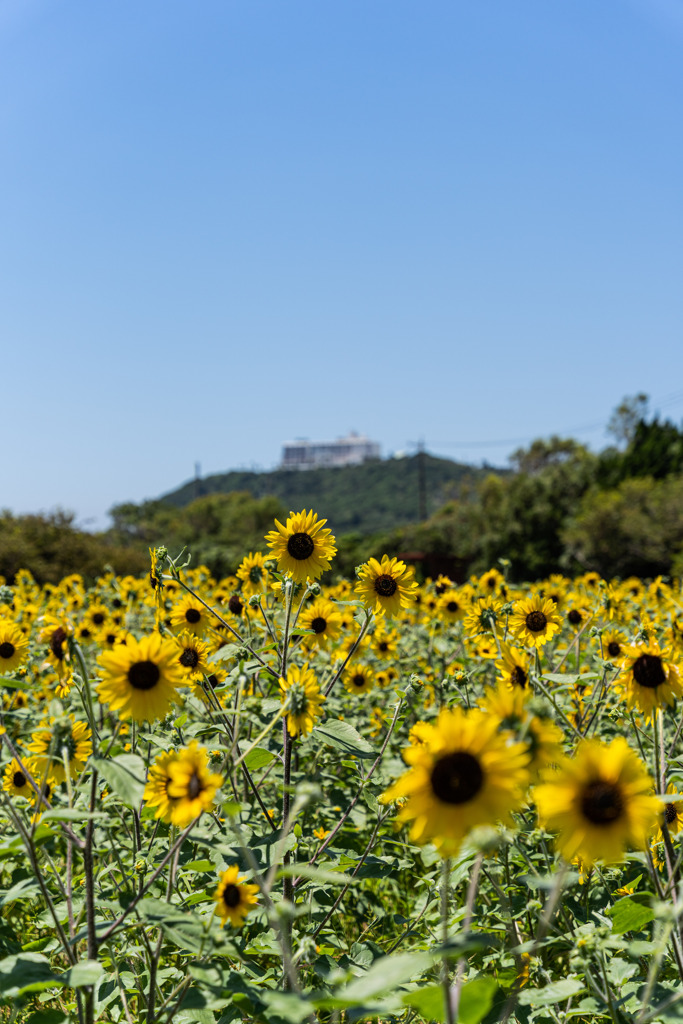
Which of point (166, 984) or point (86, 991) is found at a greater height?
point (86, 991)

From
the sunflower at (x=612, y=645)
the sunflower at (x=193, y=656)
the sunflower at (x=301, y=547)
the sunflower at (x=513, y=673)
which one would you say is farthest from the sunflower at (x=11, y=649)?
the sunflower at (x=612, y=645)

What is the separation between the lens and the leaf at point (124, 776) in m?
1.69

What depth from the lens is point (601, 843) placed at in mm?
1399

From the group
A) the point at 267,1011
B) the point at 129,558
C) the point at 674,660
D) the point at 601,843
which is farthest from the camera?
the point at 129,558

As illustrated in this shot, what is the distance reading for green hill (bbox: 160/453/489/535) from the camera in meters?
87.1

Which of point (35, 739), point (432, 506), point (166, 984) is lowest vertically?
point (166, 984)

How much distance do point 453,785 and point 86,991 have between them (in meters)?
1.16

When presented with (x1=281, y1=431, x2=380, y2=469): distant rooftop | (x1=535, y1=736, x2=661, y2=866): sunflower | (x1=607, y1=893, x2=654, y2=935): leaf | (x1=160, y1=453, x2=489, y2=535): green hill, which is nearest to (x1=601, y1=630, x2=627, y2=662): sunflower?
(x1=607, y1=893, x2=654, y2=935): leaf

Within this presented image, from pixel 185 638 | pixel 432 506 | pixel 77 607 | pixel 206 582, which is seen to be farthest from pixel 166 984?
pixel 432 506

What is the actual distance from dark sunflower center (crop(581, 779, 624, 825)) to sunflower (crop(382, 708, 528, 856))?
139 millimetres

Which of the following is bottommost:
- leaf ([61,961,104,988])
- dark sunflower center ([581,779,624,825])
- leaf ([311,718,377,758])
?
leaf ([61,961,104,988])

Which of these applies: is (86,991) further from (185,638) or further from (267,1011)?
(185,638)

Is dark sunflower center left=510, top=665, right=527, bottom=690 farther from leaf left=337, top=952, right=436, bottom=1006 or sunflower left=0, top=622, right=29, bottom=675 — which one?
sunflower left=0, top=622, right=29, bottom=675

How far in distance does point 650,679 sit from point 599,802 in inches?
43.5
